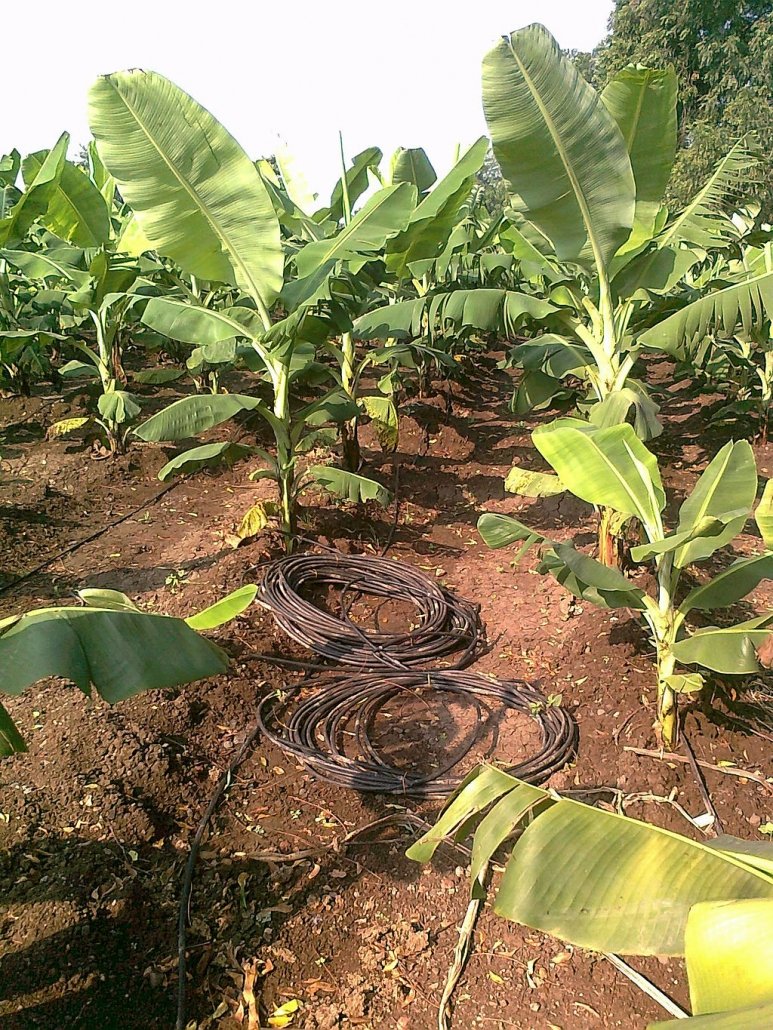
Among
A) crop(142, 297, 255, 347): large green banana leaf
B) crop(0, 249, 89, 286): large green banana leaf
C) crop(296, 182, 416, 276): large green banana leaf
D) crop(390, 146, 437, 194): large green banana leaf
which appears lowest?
crop(142, 297, 255, 347): large green banana leaf

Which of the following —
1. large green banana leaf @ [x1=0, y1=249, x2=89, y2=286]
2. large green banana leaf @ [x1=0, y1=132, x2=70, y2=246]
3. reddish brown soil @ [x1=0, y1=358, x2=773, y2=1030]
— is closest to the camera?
reddish brown soil @ [x1=0, y1=358, x2=773, y2=1030]

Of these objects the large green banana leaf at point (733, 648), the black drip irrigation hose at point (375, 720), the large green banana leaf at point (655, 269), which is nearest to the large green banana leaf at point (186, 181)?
the large green banana leaf at point (655, 269)

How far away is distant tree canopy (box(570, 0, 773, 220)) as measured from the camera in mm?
21434

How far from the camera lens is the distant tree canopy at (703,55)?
2143cm

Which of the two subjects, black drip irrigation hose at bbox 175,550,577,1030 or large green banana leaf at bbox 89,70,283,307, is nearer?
black drip irrigation hose at bbox 175,550,577,1030

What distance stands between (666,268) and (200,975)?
13.3 feet

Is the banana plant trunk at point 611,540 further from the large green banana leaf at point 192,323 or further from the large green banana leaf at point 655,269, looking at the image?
the large green banana leaf at point 192,323

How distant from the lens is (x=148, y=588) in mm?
4293

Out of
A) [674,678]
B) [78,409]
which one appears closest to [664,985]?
[674,678]

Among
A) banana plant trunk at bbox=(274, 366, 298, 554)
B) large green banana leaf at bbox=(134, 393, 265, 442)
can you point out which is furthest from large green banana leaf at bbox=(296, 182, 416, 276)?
large green banana leaf at bbox=(134, 393, 265, 442)

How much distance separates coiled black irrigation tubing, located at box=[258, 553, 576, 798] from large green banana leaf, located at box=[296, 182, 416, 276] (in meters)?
1.95

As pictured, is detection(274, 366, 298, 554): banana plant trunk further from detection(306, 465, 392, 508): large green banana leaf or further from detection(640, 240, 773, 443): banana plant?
detection(640, 240, 773, 443): banana plant

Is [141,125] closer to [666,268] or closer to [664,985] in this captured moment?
[666,268]

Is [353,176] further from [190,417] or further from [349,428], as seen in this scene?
[190,417]
